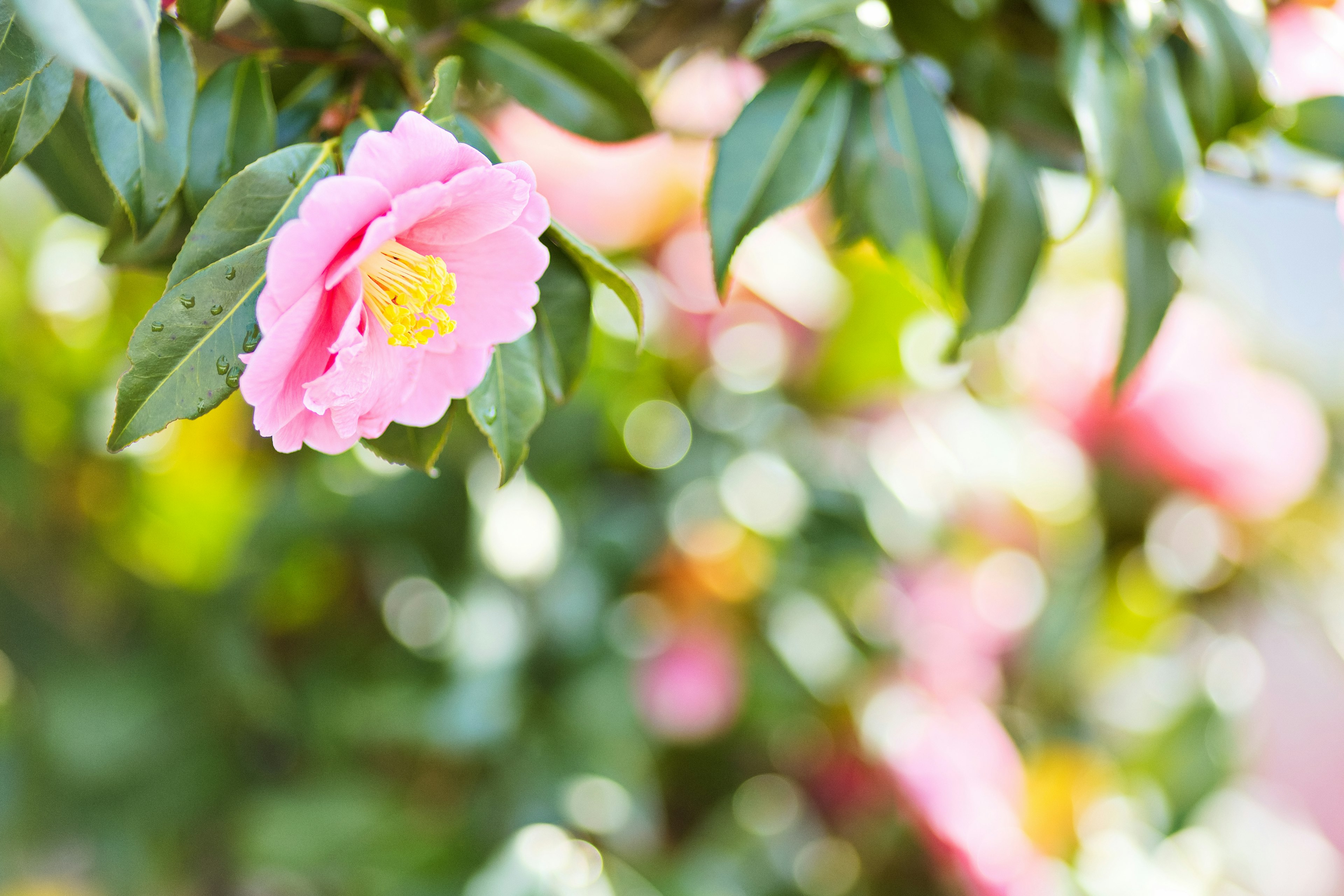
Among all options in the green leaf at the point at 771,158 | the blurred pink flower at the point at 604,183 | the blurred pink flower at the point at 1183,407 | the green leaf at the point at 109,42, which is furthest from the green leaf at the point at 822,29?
the blurred pink flower at the point at 1183,407

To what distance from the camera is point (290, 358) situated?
14 cm

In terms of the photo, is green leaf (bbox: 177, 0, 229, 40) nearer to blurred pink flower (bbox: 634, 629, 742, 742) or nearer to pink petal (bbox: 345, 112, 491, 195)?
pink petal (bbox: 345, 112, 491, 195)

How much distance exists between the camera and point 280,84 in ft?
0.65

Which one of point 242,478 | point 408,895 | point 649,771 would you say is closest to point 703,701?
point 649,771

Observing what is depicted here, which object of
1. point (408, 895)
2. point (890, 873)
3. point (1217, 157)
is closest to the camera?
point (1217, 157)

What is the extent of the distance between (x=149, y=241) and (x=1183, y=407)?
1.99 ft

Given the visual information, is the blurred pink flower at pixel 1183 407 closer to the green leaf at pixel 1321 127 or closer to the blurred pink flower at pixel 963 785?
the blurred pink flower at pixel 963 785

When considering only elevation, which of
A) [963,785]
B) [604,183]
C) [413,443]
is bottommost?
[963,785]

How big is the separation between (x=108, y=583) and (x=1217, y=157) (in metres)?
0.57

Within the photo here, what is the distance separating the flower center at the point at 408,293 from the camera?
167 mm

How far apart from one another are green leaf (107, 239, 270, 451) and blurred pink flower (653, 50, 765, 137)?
19cm

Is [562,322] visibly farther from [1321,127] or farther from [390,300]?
[1321,127]

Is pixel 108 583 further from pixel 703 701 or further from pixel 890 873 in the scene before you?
pixel 890 873

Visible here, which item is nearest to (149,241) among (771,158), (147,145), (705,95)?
(147,145)
